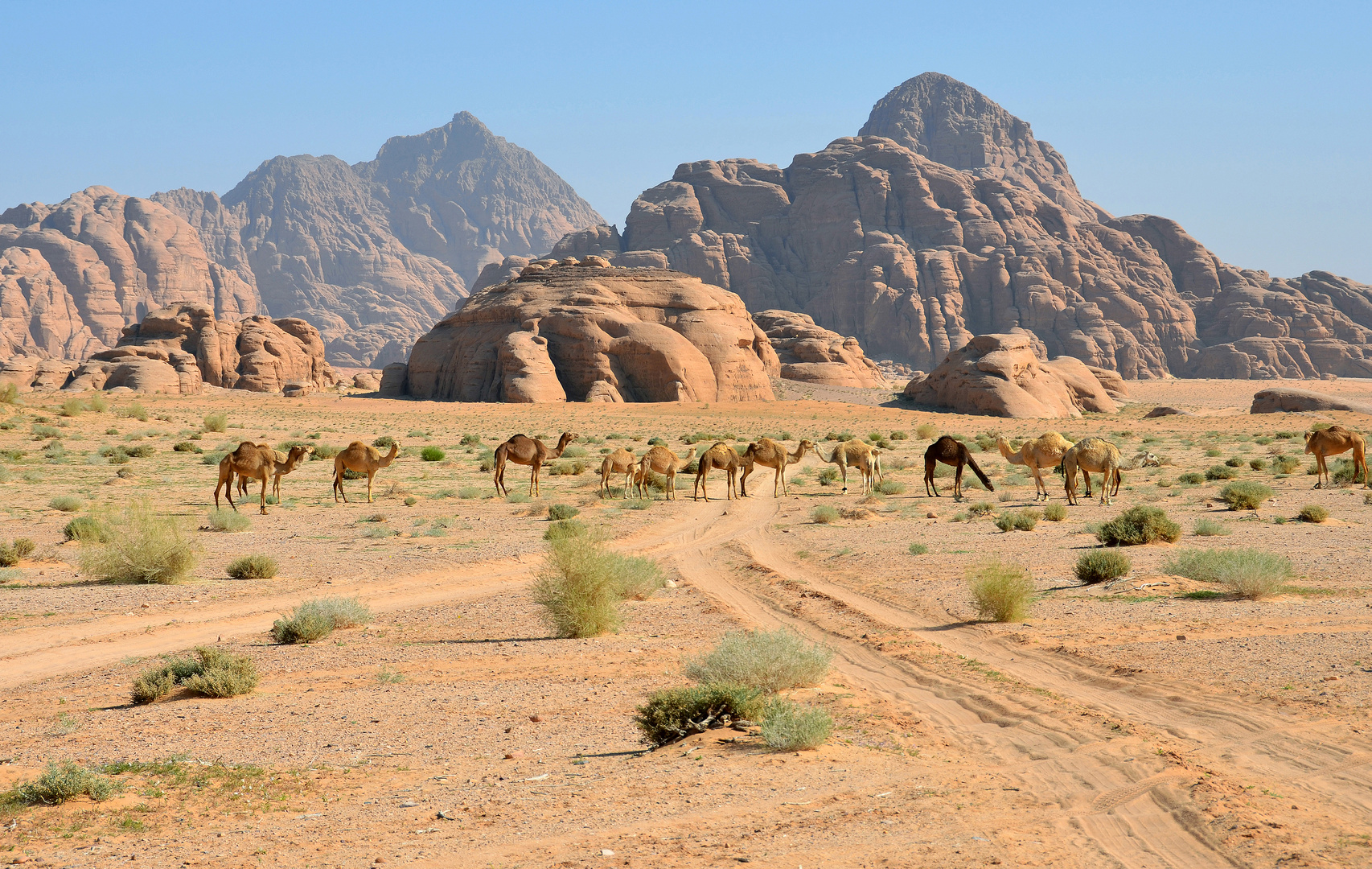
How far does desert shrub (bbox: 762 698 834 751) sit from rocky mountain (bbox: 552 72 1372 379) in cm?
14000

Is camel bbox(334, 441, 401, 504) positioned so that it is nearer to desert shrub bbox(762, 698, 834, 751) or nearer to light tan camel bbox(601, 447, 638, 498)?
light tan camel bbox(601, 447, 638, 498)

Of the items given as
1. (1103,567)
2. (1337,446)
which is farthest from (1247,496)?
(1103,567)

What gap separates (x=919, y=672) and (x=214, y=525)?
14804mm

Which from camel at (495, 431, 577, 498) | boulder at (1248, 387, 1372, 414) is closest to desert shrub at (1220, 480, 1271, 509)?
camel at (495, 431, 577, 498)

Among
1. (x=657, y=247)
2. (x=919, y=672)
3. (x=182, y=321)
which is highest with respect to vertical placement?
(x=657, y=247)

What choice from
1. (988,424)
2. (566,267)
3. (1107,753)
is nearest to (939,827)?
(1107,753)

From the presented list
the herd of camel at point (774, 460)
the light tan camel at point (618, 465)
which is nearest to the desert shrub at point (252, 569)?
the herd of camel at point (774, 460)

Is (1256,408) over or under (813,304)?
under

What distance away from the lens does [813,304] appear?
15150cm

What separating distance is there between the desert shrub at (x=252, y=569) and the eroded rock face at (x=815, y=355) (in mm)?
76423

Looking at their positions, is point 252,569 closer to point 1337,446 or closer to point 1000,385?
point 1337,446

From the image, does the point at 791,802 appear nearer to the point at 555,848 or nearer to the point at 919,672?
the point at 555,848

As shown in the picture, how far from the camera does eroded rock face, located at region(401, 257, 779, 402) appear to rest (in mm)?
69750

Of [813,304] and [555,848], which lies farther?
[813,304]
